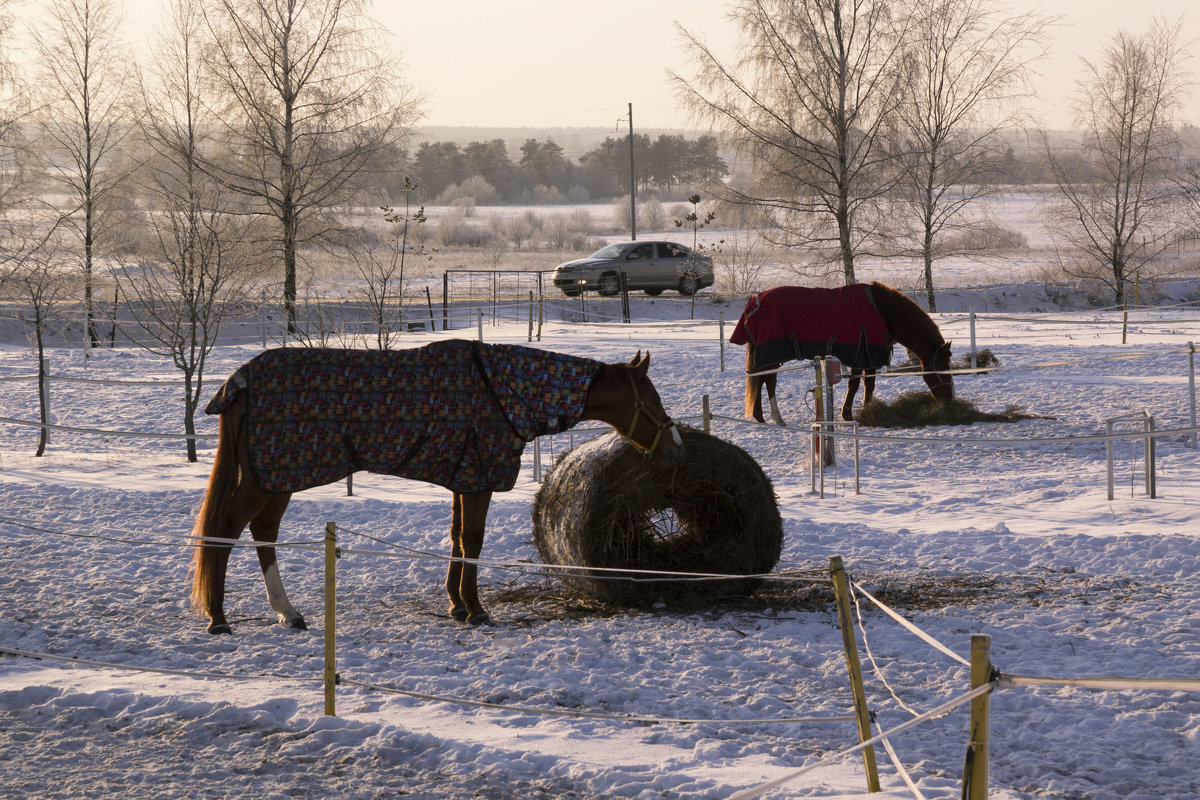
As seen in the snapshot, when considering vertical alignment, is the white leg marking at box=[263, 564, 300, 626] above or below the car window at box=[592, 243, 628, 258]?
below

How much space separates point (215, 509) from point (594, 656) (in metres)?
2.20

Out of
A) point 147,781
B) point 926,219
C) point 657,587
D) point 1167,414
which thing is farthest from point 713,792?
point 926,219

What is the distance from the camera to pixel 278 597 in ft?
19.5

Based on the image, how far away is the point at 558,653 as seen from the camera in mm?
5336

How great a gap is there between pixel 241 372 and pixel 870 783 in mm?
3727

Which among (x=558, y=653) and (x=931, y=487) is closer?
(x=558, y=653)

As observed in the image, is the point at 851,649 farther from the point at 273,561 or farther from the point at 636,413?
the point at 273,561

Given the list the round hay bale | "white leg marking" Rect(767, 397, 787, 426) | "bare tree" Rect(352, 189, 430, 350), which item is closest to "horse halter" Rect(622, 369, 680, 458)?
the round hay bale

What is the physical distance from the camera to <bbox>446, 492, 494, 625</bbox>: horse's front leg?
234 inches

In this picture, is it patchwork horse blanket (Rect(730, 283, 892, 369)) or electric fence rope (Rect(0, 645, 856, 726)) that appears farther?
patchwork horse blanket (Rect(730, 283, 892, 369))

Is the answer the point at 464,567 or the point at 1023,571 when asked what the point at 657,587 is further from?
the point at 1023,571

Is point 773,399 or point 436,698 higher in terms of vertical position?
point 773,399

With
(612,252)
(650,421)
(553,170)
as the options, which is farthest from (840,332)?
(553,170)

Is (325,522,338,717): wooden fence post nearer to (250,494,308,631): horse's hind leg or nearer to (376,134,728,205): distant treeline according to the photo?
(250,494,308,631): horse's hind leg
